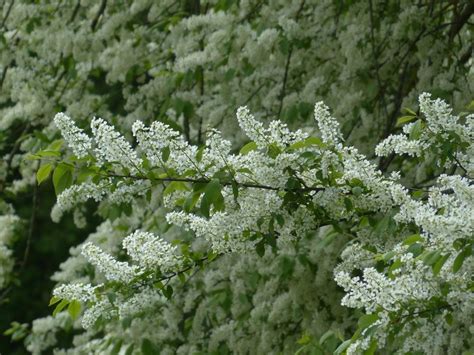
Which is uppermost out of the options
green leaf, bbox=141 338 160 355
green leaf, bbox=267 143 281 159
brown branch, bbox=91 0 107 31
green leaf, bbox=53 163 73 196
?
brown branch, bbox=91 0 107 31

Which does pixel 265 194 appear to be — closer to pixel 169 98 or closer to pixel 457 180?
pixel 457 180

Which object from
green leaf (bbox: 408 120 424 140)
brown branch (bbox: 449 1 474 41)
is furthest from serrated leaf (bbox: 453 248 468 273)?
brown branch (bbox: 449 1 474 41)

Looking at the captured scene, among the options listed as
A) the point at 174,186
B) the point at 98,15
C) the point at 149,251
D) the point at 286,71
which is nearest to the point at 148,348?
the point at 286,71

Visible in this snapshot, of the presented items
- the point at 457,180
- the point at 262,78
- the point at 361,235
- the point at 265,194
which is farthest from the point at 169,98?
the point at 457,180

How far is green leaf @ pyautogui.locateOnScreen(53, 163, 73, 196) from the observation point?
117 inches

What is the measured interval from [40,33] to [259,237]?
10.4ft

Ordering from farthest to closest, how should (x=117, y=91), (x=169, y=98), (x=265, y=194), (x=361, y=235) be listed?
(x=117, y=91)
(x=169, y=98)
(x=361, y=235)
(x=265, y=194)

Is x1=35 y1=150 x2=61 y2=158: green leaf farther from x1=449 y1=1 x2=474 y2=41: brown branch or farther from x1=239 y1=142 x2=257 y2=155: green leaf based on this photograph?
x1=449 y1=1 x2=474 y2=41: brown branch

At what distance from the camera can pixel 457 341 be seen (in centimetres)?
369

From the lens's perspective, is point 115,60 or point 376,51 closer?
point 376,51

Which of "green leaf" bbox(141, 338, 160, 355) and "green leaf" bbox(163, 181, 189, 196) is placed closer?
"green leaf" bbox(163, 181, 189, 196)

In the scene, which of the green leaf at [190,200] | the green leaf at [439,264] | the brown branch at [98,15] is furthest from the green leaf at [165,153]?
the brown branch at [98,15]

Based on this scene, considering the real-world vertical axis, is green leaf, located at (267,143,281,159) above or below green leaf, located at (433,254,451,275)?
above

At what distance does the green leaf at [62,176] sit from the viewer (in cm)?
298
